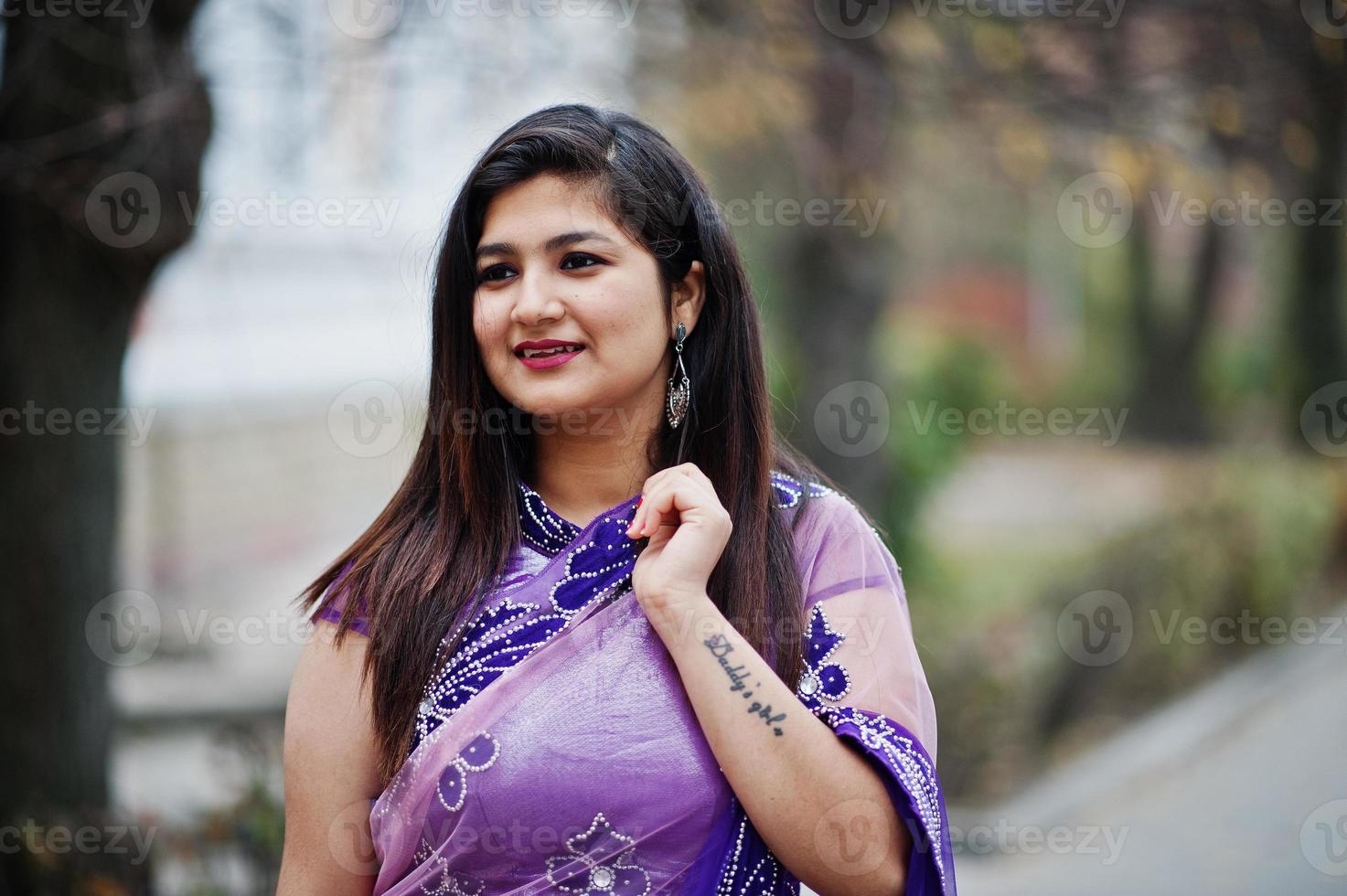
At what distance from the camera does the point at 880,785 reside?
189cm

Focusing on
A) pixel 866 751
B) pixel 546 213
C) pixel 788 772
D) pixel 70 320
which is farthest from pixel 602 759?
pixel 70 320

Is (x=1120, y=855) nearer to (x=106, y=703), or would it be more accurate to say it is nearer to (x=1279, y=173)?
(x=1279, y=173)

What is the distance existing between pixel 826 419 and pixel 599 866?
5.36m

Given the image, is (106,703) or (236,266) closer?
(106,703)

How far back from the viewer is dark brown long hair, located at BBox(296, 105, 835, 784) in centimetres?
203

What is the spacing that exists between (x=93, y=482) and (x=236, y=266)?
5.35 feet

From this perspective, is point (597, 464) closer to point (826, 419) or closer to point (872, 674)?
point (872, 674)

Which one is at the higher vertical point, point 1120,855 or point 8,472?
point 8,472

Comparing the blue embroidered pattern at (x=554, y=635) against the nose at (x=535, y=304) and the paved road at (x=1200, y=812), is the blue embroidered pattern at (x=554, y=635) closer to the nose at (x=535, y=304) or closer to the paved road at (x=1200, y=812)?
the nose at (x=535, y=304)

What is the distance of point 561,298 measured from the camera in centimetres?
200

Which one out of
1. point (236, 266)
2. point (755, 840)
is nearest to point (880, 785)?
point (755, 840)

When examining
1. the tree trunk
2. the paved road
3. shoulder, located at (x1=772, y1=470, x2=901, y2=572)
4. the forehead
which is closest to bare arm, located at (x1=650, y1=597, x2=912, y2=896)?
shoulder, located at (x1=772, y1=470, x2=901, y2=572)

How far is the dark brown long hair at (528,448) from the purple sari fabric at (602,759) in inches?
2.0

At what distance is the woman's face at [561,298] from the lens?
2012 millimetres
